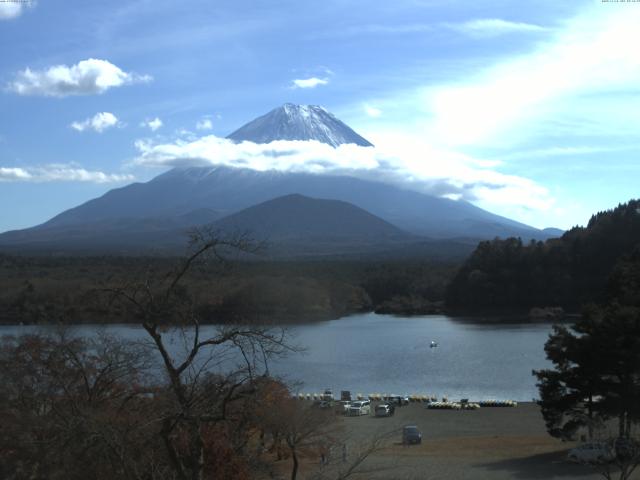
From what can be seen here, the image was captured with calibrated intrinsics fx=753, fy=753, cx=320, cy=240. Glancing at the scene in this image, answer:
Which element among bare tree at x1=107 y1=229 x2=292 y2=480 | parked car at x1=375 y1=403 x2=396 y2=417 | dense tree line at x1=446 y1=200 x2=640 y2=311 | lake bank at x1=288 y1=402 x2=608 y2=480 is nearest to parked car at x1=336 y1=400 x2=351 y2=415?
lake bank at x1=288 y1=402 x2=608 y2=480

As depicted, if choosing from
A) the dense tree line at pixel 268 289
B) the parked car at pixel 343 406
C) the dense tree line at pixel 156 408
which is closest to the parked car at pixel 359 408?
the parked car at pixel 343 406

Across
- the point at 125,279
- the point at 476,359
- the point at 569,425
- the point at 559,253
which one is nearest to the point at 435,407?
the point at 569,425

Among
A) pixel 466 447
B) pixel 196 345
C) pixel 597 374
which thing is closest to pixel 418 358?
pixel 466 447

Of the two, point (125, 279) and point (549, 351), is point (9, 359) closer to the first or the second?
point (125, 279)

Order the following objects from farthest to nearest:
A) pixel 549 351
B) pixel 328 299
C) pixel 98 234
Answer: pixel 98 234 < pixel 328 299 < pixel 549 351

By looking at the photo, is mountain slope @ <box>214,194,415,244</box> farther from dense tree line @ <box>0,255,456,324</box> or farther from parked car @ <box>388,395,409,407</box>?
parked car @ <box>388,395,409,407</box>

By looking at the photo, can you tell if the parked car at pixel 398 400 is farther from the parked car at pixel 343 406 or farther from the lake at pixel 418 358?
the lake at pixel 418 358
